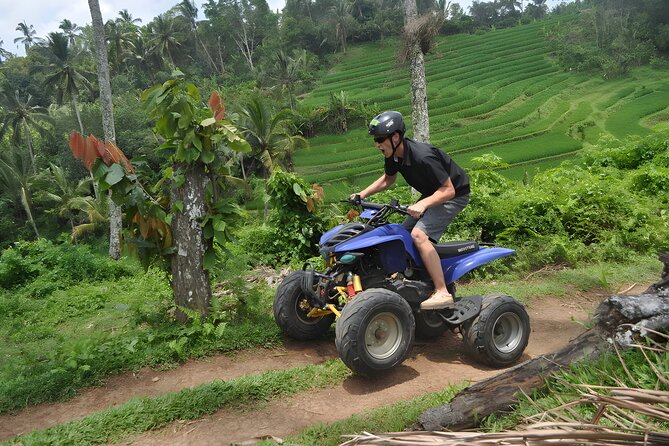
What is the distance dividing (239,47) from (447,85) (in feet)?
90.7

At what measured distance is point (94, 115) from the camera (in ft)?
113

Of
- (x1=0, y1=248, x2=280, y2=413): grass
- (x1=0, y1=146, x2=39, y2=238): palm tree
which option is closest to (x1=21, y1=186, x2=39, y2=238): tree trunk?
(x1=0, y1=146, x2=39, y2=238): palm tree

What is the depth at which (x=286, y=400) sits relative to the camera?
3.78m

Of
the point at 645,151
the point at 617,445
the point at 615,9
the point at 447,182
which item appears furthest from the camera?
the point at 615,9

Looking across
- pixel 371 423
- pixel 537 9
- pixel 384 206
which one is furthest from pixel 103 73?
pixel 537 9

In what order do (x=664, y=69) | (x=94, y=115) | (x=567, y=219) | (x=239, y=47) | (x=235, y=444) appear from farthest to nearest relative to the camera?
(x=239, y=47) < (x=664, y=69) < (x=94, y=115) < (x=567, y=219) < (x=235, y=444)

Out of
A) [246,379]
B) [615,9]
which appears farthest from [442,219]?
[615,9]

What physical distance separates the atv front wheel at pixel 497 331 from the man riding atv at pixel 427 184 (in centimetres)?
30

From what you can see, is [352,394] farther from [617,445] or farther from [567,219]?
[567,219]

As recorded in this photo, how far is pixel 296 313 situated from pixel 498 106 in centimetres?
3442

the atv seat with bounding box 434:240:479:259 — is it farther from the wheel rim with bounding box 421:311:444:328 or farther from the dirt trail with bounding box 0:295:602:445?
the dirt trail with bounding box 0:295:602:445

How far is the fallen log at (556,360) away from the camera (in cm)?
253

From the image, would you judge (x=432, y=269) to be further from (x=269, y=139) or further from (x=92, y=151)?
(x=269, y=139)

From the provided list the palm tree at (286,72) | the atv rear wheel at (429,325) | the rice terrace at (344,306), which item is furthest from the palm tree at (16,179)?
the atv rear wheel at (429,325)
